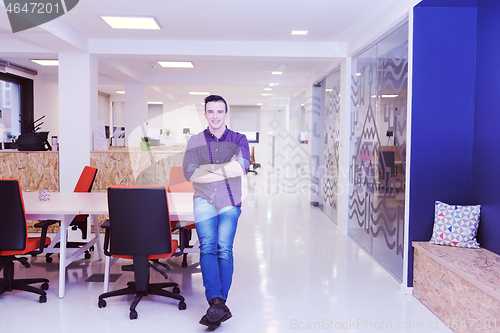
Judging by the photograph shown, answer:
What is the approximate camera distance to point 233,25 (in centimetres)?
469

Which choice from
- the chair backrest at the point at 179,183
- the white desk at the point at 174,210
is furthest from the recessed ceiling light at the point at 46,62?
the white desk at the point at 174,210

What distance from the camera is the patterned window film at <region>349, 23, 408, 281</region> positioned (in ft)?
11.9

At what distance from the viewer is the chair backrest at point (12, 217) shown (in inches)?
114

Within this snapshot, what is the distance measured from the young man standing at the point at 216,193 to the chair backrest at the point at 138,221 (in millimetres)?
272

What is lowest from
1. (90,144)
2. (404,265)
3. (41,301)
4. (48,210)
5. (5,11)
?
(41,301)

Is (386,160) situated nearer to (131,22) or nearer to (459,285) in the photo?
(459,285)

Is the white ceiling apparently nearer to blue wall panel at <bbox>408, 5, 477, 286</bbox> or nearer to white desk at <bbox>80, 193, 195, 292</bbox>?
blue wall panel at <bbox>408, 5, 477, 286</bbox>

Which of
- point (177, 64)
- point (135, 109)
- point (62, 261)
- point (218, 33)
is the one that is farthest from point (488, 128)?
point (135, 109)

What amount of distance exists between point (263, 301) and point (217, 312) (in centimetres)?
72

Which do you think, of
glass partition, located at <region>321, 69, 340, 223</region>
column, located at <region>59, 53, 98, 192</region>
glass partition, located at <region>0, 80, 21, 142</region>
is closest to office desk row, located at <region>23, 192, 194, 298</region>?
column, located at <region>59, 53, 98, 192</region>

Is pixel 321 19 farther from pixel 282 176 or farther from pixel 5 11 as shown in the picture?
pixel 282 176

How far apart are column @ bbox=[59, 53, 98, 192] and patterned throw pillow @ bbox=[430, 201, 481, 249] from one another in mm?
4828

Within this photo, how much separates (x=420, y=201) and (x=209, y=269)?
197 centimetres

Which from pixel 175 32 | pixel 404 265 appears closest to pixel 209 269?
pixel 404 265
